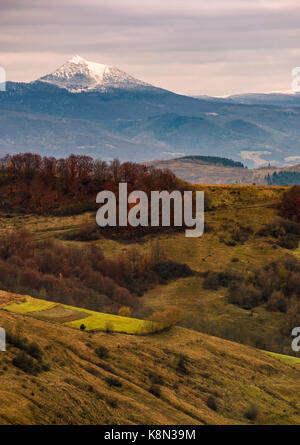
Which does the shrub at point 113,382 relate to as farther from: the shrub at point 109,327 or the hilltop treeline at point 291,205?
the hilltop treeline at point 291,205

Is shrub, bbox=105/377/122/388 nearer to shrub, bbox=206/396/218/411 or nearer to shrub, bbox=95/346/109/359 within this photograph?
shrub, bbox=95/346/109/359

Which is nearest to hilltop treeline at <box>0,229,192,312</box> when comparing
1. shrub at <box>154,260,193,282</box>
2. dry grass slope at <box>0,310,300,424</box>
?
shrub at <box>154,260,193,282</box>

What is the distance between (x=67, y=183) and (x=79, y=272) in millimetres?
39928

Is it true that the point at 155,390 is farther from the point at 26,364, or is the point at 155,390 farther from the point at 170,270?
the point at 170,270

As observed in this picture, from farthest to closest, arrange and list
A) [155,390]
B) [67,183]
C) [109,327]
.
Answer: [67,183], [109,327], [155,390]

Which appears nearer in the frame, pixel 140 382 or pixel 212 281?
pixel 140 382

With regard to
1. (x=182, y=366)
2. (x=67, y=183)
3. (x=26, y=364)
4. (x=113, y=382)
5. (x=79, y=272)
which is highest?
(x=67, y=183)

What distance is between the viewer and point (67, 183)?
5812 inches

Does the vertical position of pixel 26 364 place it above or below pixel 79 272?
above

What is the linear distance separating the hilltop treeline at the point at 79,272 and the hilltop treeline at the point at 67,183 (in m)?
21.2

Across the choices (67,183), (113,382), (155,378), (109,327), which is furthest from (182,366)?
(67,183)

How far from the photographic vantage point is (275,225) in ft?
429

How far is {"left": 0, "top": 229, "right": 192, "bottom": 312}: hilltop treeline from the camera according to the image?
9634cm

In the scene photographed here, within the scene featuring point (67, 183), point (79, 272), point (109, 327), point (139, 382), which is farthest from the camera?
point (67, 183)
